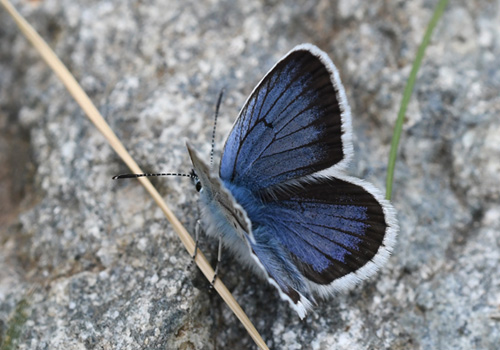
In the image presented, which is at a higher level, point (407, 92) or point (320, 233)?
point (407, 92)

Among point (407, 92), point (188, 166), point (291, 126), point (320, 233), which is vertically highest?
point (188, 166)

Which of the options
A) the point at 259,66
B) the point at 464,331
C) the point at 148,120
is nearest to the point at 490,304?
the point at 464,331

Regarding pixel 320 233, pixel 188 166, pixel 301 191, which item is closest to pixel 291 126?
pixel 301 191

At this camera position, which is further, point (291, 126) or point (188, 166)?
point (188, 166)

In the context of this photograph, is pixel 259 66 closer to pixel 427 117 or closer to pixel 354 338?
pixel 427 117

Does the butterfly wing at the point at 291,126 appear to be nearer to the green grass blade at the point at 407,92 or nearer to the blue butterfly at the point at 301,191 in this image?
the blue butterfly at the point at 301,191

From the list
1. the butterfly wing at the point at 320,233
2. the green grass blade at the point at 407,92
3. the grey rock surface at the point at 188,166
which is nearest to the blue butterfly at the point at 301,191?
the butterfly wing at the point at 320,233

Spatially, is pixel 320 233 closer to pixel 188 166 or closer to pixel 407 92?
pixel 188 166
